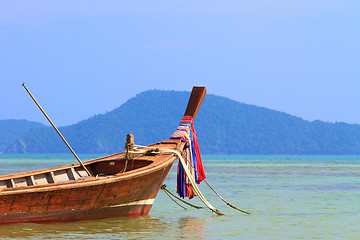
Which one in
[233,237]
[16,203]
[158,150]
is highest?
[158,150]

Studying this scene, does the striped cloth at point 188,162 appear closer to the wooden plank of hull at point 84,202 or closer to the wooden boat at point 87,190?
the wooden boat at point 87,190

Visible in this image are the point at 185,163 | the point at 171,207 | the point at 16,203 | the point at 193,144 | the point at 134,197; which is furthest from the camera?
the point at 171,207

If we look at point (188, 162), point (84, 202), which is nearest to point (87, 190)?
point (84, 202)

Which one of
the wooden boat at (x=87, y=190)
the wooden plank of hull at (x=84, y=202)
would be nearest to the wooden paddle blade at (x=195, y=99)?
the wooden boat at (x=87, y=190)

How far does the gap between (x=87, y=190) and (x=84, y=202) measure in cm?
39

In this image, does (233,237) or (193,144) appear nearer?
(233,237)

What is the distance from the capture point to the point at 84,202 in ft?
40.4

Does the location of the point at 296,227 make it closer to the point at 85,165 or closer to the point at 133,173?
the point at 133,173

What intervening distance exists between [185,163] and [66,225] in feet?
13.5

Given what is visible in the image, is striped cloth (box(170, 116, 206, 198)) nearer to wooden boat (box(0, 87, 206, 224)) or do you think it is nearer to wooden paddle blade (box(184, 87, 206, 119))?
wooden boat (box(0, 87, 206, 224))

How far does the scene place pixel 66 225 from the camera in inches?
490

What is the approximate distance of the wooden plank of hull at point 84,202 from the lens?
1132 centimetres

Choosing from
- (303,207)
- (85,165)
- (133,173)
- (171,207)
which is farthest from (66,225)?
(303,207)

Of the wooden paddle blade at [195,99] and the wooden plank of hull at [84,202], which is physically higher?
the wooden paddle blade at [195,99]
